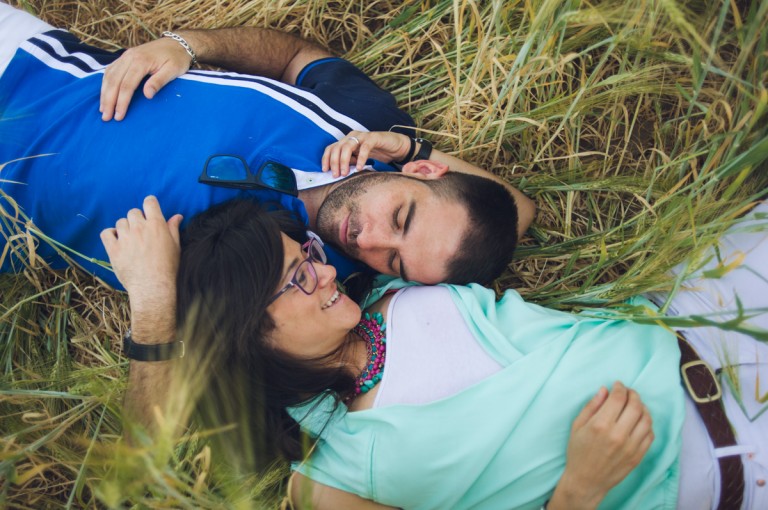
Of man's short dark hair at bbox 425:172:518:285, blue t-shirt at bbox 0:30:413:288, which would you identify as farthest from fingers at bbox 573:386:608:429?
blue t-shirt at bbox 0:30:413:288

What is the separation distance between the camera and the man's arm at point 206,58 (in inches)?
88.8

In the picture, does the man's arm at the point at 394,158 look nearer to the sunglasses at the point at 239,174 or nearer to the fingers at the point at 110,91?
the sunglasses at the point at 239,174

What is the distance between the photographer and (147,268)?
6.59 feet

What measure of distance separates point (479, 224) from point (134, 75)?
1630 millimetres

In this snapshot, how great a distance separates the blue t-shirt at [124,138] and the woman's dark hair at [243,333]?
25cm

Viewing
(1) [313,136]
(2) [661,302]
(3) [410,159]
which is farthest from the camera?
(3) [410,159]

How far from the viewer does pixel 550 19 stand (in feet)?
6.35

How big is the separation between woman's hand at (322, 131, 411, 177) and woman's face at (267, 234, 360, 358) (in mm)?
426

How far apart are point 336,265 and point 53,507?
5.33ft

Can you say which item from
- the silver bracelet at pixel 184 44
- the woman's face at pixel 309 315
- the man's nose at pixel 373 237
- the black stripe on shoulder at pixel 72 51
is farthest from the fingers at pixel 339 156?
the black stripe on shoulder at pixel 72 51

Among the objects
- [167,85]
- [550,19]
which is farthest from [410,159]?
[167,85]

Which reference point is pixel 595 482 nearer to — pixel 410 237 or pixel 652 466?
pixel 652 466

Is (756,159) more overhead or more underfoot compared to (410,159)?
more overhead

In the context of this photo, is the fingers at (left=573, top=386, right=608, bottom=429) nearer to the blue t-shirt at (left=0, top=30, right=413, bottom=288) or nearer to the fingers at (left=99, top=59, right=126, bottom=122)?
the blue t-shirt at (left=0, top=30, right=413, bottom=288)
